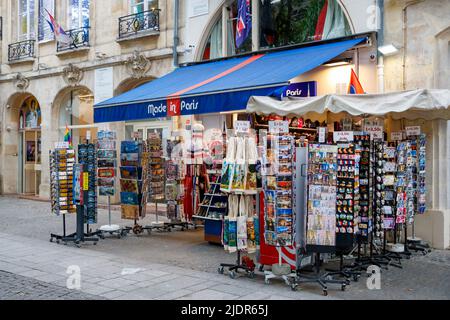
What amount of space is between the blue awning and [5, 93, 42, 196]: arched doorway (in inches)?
348

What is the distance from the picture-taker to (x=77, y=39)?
1560 centimetres

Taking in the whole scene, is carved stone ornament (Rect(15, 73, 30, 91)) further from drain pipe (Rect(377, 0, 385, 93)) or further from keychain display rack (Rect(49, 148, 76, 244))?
drain pipe (Rect(377, 0, 385, 93))

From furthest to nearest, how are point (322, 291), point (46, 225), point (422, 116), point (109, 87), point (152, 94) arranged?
point (109, 87)
point (46, 225)
point (152, 94)
point (422, 116)
point (322, 291)

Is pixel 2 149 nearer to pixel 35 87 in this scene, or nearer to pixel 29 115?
pixel 29 115

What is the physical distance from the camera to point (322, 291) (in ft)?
19.8

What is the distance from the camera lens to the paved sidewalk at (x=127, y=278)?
5.84 metres

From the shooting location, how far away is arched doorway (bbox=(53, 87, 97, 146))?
16.1 metres

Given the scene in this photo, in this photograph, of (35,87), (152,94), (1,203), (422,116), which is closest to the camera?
(422,116)

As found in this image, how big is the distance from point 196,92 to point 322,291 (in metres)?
4.12

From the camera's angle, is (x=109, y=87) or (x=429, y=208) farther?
(x=109, y=87)

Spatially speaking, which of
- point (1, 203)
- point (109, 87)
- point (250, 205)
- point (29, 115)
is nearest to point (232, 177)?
point (250, 205)

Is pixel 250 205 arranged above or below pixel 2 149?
below

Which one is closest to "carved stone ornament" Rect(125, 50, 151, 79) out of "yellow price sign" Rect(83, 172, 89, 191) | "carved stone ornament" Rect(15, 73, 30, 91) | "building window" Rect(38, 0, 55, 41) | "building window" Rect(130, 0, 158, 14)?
"building window" Rect(130, 0, 158, 14)

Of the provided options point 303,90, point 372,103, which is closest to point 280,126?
point 372,103
